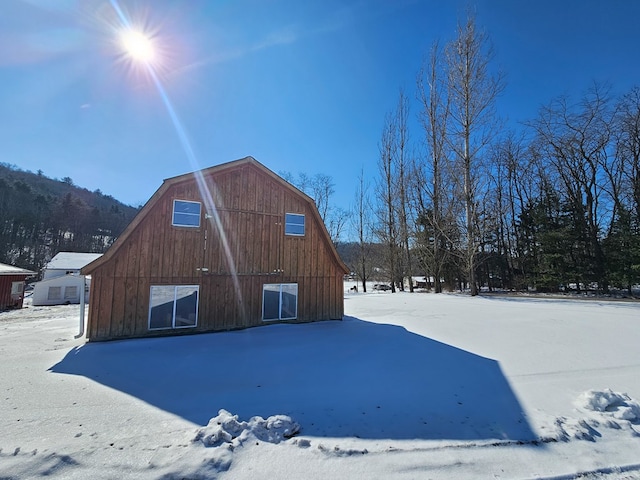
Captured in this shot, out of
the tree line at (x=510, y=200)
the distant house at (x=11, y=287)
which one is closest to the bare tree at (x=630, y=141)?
the tree line at (x=510, y=200)

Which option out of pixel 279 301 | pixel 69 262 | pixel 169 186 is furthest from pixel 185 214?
pixel 69 262

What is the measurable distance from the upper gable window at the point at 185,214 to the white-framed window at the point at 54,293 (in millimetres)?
25721

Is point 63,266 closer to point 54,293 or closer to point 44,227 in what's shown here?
point 54,293

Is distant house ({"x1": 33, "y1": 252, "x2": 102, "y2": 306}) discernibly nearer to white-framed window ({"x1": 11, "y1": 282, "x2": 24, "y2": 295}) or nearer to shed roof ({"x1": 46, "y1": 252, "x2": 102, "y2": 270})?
shed roof ({"x1": 46, "y1": 252, "x2": 102, "y2": 270})

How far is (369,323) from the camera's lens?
9656 mm

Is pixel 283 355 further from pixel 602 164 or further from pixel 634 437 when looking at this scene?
pixel 602 164

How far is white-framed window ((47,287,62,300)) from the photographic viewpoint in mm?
25719

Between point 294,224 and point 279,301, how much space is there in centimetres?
257

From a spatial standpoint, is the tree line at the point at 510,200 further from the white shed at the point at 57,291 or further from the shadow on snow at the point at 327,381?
the white shed at the point at 57,291

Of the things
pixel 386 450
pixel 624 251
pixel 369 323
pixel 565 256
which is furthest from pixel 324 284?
pixel 565 256

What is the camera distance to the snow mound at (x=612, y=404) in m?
3.63

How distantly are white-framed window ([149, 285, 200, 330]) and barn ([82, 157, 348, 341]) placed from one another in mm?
25

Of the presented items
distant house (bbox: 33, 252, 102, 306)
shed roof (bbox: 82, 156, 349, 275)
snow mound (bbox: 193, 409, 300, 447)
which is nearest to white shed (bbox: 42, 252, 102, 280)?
distant house (bbox: 33, 252, 102, 306)

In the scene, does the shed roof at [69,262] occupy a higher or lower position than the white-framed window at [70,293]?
higher
